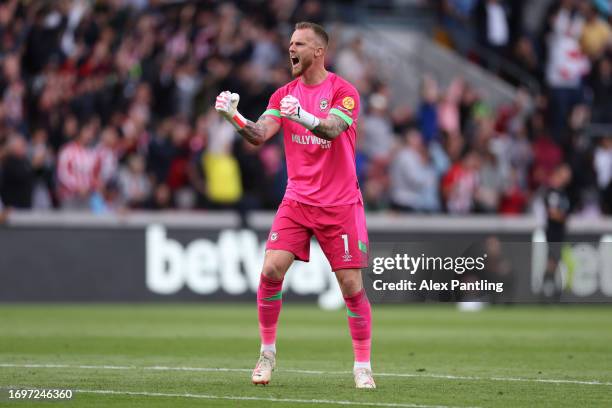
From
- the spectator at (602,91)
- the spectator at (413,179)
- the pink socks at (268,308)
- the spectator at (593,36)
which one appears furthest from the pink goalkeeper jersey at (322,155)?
the spectator at (593,36)

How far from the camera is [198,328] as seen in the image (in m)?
17.4

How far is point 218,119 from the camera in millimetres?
22906

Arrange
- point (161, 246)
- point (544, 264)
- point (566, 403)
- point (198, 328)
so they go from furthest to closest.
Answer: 1. point (161, 246)
2. point (544, 264)
3. point (198, 328)
4. point (566, 403)

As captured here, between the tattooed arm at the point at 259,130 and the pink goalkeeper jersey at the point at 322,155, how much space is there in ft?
0.25

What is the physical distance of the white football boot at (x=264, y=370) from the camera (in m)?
10.3

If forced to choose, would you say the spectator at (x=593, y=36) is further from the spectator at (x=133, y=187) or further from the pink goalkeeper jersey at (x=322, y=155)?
the pink goalkeeper jersey at (x=322, y=155)

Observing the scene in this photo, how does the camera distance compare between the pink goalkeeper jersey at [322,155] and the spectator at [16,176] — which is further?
the spectator at [16,176]

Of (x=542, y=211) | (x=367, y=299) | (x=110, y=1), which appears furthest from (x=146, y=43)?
(x=367, y=299)

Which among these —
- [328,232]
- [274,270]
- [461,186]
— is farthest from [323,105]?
[461,186]

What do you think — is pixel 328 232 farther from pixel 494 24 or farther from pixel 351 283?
pixel 494 24

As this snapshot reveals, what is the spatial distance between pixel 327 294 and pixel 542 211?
452cm

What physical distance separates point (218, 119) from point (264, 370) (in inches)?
509

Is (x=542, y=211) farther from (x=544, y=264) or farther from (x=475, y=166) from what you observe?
(x=544, y=264)

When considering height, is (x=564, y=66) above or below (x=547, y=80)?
above
